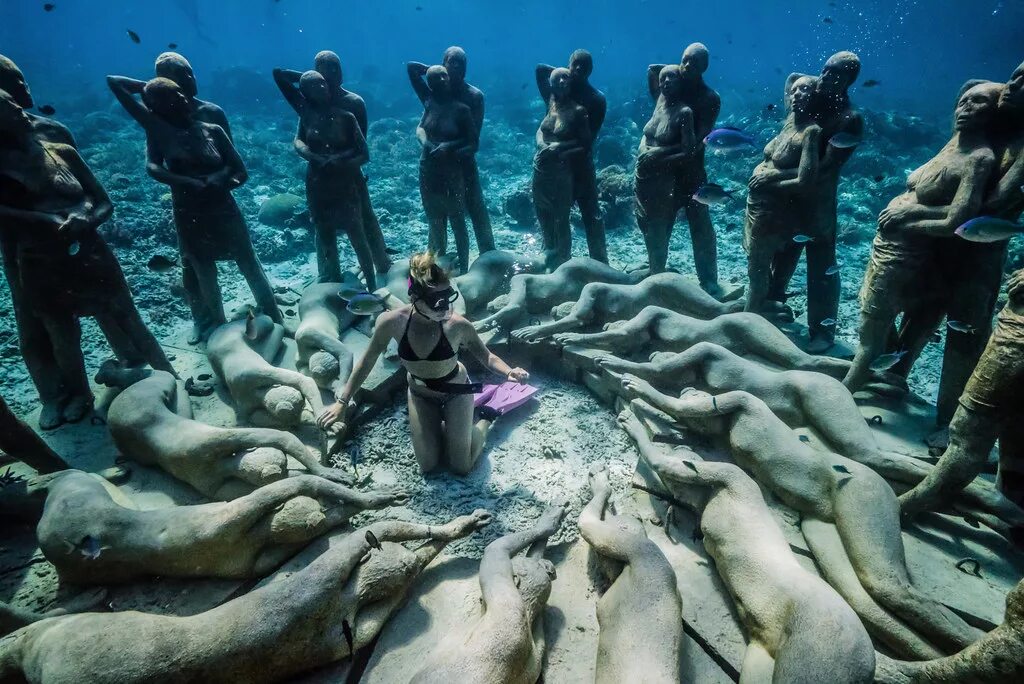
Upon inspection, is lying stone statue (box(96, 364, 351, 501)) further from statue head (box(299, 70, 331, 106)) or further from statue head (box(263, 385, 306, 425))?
statue head (box(299, 70, 331, 106))

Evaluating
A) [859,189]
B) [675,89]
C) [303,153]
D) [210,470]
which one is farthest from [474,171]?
[859,189]

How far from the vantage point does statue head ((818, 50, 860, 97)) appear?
454cm

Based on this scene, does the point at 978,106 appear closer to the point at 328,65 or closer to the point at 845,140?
the point at 845,140

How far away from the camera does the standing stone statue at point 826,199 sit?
463 centimetres

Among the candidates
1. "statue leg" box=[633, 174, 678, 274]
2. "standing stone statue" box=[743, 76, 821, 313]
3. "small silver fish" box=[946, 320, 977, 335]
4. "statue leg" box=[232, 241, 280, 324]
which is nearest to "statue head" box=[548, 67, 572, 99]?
"statue leg" box=[633, 174, 678, 274]

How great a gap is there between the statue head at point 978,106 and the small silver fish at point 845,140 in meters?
0.92

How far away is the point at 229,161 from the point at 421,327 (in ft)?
Result: 13.8

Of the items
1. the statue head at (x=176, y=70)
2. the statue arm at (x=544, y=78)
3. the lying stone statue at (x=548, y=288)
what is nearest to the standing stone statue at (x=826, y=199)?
the lying stone statue at (x=548, y=288)

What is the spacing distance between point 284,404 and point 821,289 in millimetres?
6401

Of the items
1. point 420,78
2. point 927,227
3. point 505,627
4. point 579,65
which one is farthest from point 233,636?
point 420,78

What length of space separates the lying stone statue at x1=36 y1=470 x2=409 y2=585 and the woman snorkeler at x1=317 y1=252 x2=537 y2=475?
80 cm

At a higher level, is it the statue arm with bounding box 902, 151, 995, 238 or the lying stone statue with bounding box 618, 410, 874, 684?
the statue arm with bounding box 902, 151, 995, 238

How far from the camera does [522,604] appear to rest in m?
2.51

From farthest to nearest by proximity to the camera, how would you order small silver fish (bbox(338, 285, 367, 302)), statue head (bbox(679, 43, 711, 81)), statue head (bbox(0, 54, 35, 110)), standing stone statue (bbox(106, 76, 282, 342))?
statue head (bbox(679, 43, 711, 81)) → small silver fish (bbox(338, 285, 367, 302)) → standing stone statue (bbox(106, 76, 282, 342)) → statue head (bbox(0, 54, 35, 110))
